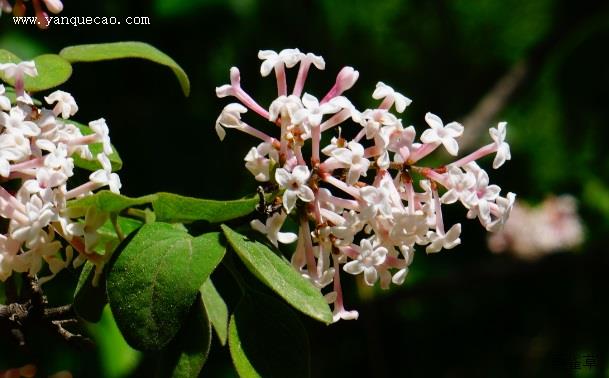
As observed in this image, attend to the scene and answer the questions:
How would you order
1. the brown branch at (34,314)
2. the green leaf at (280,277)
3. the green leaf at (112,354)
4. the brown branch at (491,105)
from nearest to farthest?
the green leaf at (280,277), the brown branch at (34,314), the green leaf at (112,354), the brown branch at (491,105)

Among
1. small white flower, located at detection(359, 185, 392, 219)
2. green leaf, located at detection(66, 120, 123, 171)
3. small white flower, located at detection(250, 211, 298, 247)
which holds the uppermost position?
green leaf, located at detection(66, 120, 123, 171)

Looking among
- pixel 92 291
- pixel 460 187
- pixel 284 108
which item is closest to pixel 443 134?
pixel 460 187

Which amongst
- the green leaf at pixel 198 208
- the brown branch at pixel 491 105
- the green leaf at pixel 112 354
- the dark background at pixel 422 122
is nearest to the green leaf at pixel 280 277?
the green leaf at pixel 198 208

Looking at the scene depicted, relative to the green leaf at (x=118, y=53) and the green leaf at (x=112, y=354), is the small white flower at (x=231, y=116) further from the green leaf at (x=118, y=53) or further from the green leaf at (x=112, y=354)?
the green leaf at (x=112, y=354)

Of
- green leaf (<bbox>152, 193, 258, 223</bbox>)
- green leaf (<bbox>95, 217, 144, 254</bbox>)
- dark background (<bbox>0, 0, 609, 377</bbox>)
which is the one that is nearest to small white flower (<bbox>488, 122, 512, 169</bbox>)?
green leaf (<bbox>152, 193, 258, 223</bbox>)

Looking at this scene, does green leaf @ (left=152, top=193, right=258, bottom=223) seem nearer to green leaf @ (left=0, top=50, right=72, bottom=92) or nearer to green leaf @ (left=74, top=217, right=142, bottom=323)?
green leaf @ (left=74, top=217, right=142, bottom=323)

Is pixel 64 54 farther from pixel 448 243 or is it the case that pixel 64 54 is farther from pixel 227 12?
pixel 227 12
